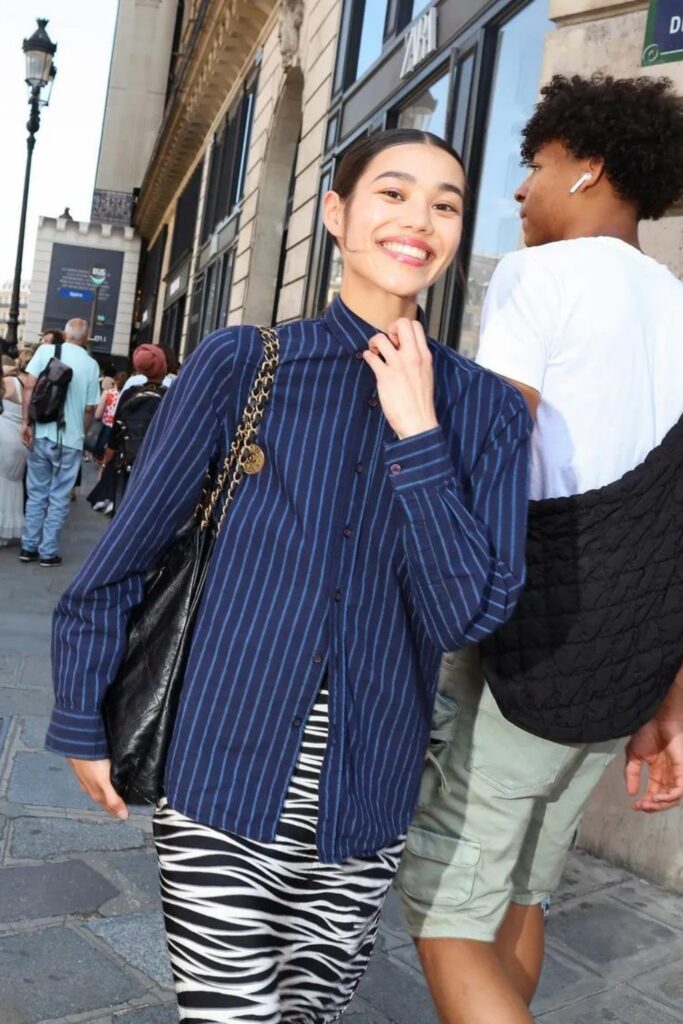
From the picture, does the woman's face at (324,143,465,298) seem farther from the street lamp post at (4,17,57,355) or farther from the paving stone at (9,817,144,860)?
the street lamp post at (4,17,57,355)

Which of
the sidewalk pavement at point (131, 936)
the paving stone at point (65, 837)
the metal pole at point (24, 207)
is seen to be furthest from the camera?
the metal pole at point (24, 207)

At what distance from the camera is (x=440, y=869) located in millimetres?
2049

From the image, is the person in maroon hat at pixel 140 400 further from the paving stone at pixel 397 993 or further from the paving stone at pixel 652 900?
the paving stone at pixel 397 993

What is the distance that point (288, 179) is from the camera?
16250 millimetres

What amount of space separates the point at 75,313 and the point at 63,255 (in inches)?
106

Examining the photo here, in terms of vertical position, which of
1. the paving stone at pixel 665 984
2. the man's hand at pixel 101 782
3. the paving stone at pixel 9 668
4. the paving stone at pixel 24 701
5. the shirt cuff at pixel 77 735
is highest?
the shirt cuff at pixel 77 735

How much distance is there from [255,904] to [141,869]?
6.60 ft

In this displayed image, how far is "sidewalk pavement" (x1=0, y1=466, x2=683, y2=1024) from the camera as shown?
2.84 meters

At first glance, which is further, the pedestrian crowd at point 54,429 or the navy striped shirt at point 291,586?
the pedestrian crowd at point 54,429

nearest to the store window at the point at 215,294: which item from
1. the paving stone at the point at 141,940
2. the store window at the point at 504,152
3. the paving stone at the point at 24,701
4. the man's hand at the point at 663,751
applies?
the store window at the point at 504,152

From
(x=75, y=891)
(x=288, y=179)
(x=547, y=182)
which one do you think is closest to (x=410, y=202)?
(x=547, y=182)

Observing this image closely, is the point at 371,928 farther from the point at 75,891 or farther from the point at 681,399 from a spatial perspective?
the point at 75,891

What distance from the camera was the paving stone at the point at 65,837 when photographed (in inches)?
144

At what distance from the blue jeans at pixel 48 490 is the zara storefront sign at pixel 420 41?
3.83m
